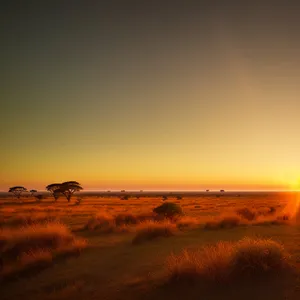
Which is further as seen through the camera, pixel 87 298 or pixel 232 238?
pixel 232 238

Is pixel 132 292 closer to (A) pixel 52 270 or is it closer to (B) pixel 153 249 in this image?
(A) pixel 52 270

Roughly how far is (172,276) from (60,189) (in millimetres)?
72534

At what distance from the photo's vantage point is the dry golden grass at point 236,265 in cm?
863

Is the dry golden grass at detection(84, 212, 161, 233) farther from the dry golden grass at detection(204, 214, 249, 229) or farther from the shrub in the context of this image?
the dry golden grass at detection(204, 214, 249, 229)

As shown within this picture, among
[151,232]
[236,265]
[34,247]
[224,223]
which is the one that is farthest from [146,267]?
[224,223]

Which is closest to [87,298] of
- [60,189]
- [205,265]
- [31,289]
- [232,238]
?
[31,289]

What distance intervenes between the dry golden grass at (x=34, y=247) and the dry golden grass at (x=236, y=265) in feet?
18.2

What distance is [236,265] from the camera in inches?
346

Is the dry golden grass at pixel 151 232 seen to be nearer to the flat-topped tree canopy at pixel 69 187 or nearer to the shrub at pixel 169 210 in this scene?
the shrub at pixel 169 210

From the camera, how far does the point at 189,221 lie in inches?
899

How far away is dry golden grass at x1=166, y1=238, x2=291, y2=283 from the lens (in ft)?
28.3

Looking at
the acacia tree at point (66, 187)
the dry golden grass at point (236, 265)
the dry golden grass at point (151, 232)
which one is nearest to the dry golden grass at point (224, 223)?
the dry golden grass at point (151, 232)

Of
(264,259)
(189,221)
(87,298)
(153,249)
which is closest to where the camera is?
(87,298)

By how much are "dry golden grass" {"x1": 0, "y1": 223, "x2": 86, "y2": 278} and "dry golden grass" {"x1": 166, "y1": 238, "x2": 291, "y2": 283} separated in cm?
555
